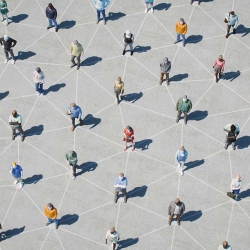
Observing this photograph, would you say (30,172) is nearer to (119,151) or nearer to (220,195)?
(119,151)

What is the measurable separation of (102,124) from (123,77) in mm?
3145

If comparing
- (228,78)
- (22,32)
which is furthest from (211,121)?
(22,32)

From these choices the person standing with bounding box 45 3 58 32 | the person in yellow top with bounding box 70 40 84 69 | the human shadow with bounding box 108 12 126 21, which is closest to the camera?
the person in yellow top with bounding box 70 40 84 69

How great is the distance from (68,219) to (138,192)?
138 inches

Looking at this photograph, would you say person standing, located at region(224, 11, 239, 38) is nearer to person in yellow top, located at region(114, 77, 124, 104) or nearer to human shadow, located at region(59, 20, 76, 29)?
person in yellow top, located at region(114, 77, 124, 104)

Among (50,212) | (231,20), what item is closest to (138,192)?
(50,212)

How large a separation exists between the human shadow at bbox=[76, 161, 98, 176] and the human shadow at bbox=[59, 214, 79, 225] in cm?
230

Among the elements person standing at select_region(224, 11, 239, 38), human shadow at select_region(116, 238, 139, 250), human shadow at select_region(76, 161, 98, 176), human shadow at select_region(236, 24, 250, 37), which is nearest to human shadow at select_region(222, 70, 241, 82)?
person standing at select_region(224, 11, 239, 38)

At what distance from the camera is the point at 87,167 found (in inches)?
1548

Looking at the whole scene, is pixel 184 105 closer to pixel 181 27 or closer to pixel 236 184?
pixel 236 184

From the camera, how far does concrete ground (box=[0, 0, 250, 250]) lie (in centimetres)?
3744

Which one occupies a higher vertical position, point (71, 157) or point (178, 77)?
point (178, 77)

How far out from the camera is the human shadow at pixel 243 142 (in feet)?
131

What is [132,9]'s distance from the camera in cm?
4531
